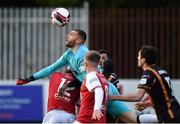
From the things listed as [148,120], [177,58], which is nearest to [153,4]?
[177,58]

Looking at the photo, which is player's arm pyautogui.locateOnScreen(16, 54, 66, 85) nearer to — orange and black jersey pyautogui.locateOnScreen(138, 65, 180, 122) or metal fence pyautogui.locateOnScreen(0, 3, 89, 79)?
orange and black jersey pyautogui.locateOnScreen(138, 65, 180, 122)

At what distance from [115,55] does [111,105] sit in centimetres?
1108

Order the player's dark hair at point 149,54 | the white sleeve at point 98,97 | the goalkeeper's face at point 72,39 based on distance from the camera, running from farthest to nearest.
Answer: the goalkeeper's face at point 72,39
the player's dark hair at point 149,54
the white sleeve at point 98,97

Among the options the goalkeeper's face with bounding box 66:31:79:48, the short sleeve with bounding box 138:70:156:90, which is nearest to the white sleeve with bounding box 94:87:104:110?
the short sleeve with bounding box 138:70:156:90

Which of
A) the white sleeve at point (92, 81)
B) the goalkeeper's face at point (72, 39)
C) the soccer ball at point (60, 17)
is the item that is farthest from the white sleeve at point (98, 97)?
the soccer ball at point (60, 17)

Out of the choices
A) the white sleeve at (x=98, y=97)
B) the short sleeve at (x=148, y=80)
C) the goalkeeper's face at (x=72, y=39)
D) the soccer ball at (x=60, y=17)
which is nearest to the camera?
the white sleeve at (x=98, y=97)

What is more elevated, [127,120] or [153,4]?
[153,4]

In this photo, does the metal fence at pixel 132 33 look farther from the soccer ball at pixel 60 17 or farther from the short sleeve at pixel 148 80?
the short sleeve at pixel 148 80

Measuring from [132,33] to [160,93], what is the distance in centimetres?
1231

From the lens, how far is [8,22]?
24031 mm

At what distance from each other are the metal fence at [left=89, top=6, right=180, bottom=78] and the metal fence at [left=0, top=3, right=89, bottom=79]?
0.60 m

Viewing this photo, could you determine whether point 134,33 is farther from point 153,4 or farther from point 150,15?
point 153,4

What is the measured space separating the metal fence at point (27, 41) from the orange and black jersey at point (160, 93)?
12006 millimetres

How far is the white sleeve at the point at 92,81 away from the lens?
1166 cm
